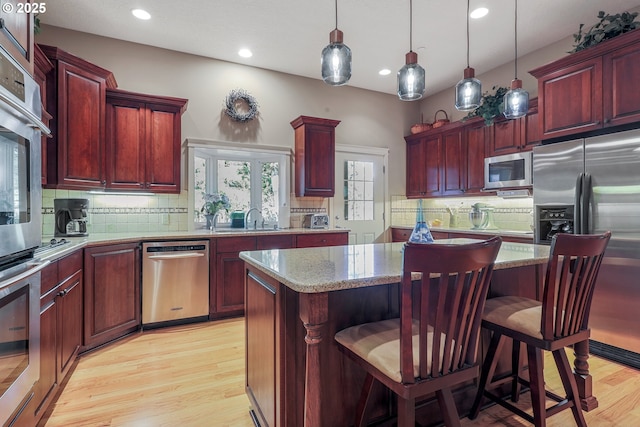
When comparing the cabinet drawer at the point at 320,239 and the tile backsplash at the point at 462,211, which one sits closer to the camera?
the cabinet drawer at the point at 320,239

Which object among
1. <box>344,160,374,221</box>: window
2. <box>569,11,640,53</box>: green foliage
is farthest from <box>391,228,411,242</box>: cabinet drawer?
<box>569,11,640,53</box>: green foliage

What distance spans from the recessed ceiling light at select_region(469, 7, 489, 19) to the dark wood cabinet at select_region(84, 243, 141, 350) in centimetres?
392

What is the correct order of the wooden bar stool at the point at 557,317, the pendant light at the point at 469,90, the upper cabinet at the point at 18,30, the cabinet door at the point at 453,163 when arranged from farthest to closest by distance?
the cabinet door at the point at 453,163, the pendant light at the point at 469,90, the wooden bar stool at the point at 557,317, the upper cabinet at the point at 18,30

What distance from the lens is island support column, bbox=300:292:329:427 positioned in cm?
120

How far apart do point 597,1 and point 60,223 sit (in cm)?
536

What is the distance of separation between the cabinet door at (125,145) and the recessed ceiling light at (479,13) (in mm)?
3448

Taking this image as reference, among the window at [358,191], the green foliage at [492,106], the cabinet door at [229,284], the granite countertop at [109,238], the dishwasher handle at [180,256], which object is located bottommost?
the cabinet door at [229,284]

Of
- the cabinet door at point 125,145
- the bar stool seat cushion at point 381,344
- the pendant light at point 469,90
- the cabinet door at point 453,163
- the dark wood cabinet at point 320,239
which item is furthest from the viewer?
the cabinet door at point 453,163

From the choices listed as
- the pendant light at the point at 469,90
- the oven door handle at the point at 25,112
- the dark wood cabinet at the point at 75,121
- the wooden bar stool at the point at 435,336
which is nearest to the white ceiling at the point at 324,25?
the dark wood cabinet at the point at 75,121

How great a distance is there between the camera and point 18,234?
4.48 ft

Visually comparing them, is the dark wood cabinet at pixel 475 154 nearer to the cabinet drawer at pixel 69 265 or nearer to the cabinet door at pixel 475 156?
Result: the cabinet door at pixel 475 156

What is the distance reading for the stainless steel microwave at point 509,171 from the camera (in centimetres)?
367

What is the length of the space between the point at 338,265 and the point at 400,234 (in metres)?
3.81

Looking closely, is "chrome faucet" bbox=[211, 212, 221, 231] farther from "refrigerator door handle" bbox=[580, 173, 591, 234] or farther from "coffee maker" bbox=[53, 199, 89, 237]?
"refrigerator door handle" bbox=[580, 173, 591, 234]
